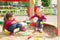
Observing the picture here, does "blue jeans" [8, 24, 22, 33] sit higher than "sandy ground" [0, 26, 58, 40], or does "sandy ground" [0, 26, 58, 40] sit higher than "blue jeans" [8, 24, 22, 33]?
"blue jeans" [8, 24, 22, 33]

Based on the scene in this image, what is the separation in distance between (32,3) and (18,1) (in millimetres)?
129

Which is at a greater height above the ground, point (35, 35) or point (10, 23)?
point (10, 23)

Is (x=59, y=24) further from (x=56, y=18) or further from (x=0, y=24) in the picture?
(x=0, y=24)

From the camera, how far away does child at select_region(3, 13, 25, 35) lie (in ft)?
5.32

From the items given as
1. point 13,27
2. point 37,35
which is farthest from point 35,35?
point 13,27

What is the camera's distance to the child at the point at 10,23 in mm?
1621

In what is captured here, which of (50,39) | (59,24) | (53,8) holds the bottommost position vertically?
(50,39)

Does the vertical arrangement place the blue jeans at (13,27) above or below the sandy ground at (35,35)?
above

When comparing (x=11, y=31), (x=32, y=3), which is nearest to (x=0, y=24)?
(x=11, y=31)

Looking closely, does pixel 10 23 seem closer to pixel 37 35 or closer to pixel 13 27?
pixel 13 27

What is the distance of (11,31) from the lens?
163cm

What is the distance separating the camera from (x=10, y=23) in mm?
1623

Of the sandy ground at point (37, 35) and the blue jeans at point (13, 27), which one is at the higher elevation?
the blue jeans at point (13, 27)

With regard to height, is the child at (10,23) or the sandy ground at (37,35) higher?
the child at (10,23)
